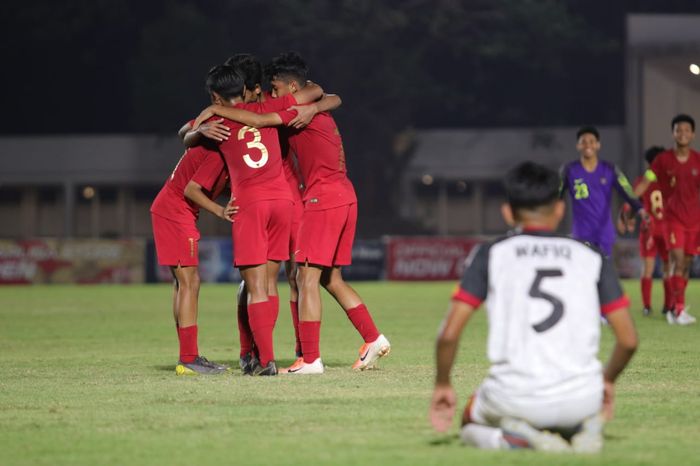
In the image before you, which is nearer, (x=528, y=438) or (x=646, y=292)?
(x=528, y=438)

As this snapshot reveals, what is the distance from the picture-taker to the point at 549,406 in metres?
6.49

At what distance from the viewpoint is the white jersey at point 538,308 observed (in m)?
6.44

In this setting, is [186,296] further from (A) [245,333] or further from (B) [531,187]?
(B) [531,187]

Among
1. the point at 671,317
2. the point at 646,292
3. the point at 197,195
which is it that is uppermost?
the point at 197,195

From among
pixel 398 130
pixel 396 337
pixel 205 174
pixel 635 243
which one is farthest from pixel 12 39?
pixel 205 174

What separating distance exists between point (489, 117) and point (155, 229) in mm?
53702

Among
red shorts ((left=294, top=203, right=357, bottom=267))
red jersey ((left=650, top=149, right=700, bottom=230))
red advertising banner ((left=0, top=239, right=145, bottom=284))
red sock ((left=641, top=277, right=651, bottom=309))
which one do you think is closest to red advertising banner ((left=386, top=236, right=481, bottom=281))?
red advertising banner ((left=0, top=239, right=145, bottom=284))

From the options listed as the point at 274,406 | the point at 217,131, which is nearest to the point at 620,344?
the point at 274,406

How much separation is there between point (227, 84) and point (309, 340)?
195 cm

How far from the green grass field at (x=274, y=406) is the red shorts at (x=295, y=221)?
104 centimetres

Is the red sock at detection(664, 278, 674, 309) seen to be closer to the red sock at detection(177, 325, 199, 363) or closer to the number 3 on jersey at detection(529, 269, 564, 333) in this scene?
the red sock at detection(177, 325, 199, 363)

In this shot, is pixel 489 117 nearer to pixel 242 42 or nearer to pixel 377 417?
pixel 242 42

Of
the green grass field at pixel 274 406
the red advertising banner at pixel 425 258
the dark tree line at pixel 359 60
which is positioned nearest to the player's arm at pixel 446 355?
the green grass field at pixel 274 406

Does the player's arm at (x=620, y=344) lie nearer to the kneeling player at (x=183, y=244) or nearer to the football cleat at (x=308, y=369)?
the football cleat at (x=308, y=369)
